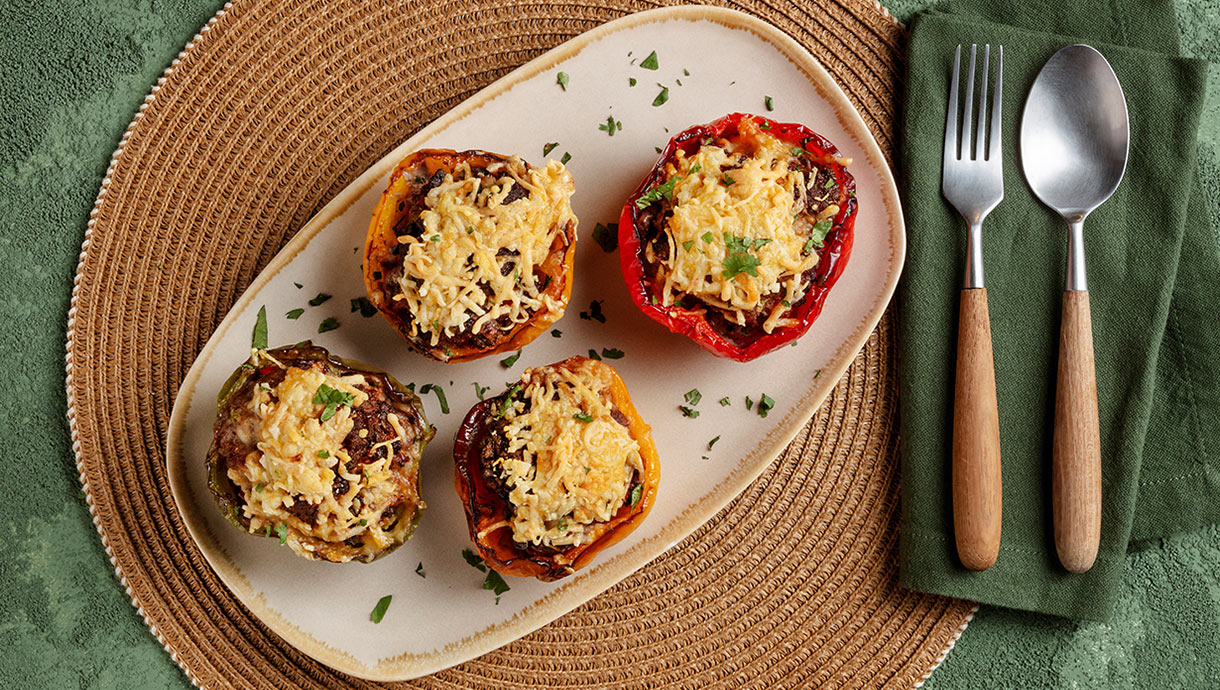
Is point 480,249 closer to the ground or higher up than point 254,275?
higher up

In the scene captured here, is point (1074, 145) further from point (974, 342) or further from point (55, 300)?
point (55, 300)

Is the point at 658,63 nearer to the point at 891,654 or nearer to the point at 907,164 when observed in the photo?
the point at 907,164

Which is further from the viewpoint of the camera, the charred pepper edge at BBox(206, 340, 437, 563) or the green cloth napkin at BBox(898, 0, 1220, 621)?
the green cloth napkin at BBox(898, 0, 1220, 621)

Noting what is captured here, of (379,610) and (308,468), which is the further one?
(379,610)

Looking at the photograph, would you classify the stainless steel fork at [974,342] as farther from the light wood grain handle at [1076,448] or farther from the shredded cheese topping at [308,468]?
the shredded cheese topping at [308,468]

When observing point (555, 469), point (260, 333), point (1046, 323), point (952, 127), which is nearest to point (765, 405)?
point (555, 469)

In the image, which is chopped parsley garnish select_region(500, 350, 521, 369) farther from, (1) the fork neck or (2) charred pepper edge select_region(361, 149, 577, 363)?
(1) the fork neck

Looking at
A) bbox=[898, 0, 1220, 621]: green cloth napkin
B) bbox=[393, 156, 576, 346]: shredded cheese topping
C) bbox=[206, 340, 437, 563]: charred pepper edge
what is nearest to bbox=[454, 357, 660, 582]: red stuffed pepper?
bbox=[206, 340, 437, 563]: charred pepper edge
